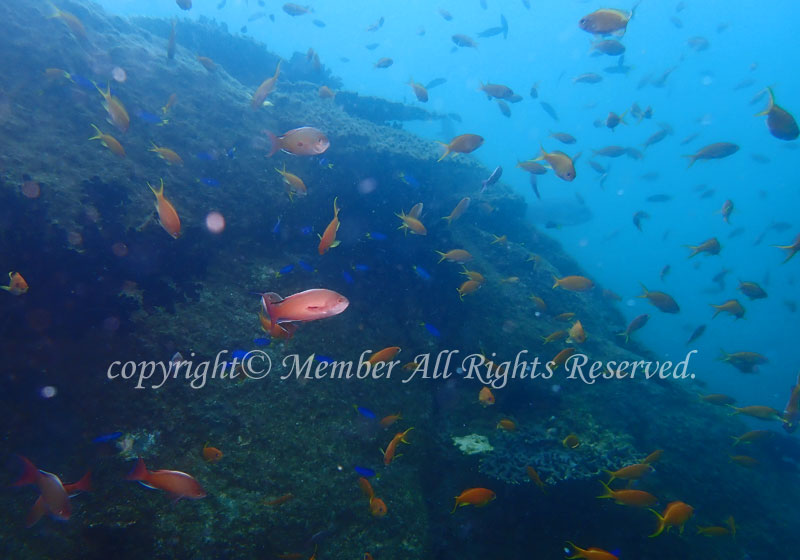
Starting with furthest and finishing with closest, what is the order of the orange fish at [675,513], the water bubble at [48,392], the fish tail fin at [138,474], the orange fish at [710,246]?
the orange fish at [710,246] → the orange fish at [675,513] → the water bubble at [48,392] → the fish tail fin at [138,474]

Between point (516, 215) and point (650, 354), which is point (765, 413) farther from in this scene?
point (516, 215)

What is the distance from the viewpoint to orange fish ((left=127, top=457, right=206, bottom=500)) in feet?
9.30

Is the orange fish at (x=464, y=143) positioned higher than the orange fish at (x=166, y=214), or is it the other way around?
the orange fish at (x=464, y=143)

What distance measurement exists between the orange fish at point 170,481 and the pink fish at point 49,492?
1.67 ft

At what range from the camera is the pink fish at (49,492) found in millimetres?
2824

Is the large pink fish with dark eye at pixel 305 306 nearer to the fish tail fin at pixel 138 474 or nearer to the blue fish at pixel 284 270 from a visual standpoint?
the fish tail fin at pixel 138 474

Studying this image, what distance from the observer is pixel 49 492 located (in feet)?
9.39

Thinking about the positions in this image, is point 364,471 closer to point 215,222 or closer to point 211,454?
point 211,454

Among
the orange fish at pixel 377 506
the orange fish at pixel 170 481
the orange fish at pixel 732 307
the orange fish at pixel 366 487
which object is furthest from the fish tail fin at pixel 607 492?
the orange fish at pixel 170 481

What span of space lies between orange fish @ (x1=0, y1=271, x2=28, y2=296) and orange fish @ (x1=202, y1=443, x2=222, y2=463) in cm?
263

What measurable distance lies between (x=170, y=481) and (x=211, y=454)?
2.71 feet

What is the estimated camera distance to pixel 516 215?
43.9 feet

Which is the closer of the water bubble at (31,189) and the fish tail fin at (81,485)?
the fish tail fin at (81,485)

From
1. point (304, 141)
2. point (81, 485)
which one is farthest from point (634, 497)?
point (304, 141)
